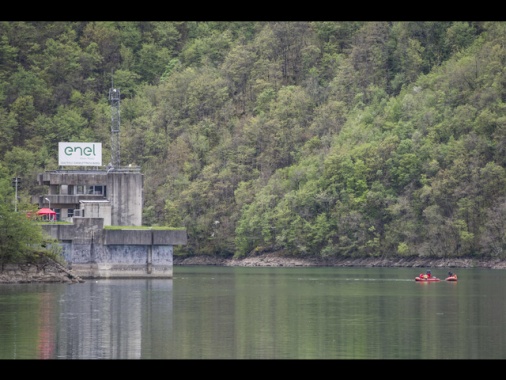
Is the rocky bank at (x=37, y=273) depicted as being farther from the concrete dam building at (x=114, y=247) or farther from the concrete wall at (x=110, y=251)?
the concrete dam building at (x=114, y=247)

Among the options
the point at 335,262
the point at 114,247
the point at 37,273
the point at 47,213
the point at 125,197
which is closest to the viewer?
the point at 37,273

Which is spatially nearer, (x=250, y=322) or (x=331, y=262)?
(x=250, y=322)

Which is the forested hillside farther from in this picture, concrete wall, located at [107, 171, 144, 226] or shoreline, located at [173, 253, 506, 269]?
concrete wall, located at [107, 171, 144, 226]

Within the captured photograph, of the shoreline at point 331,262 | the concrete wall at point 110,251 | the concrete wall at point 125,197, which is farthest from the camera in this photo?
the shoreline at point 331,262

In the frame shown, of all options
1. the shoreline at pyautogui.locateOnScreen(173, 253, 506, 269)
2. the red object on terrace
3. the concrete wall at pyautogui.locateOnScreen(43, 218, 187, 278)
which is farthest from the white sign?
the shoreline at pyautogui.locateOnScreen(173, 253, 506, 269)

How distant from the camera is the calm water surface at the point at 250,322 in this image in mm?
47719

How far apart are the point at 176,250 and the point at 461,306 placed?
107 metres

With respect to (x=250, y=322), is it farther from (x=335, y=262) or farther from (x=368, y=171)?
(x=368, y=171)

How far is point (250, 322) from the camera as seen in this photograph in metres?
60.2

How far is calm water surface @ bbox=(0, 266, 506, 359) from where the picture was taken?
157 feet

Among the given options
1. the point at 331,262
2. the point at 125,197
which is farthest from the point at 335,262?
the point at 125,197

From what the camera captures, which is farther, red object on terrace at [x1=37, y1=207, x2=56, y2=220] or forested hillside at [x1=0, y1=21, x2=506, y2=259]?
forested hillside at [x1=0, y1=21, x2=506, y2=259]

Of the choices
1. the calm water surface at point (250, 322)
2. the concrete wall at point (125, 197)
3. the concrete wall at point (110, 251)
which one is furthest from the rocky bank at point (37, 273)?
the concrete wall at point (125, 197)

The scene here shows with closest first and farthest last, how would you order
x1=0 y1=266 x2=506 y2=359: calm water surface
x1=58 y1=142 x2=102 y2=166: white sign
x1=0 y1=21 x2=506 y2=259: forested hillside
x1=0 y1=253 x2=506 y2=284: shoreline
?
x1=0 y1=266 x2=506 y2=359: calm water surface → x1=58 y1=142 x2=102 y2=166: white sign → x1=0 y1=253 x2=506 y2=284: shoreline → x1=0 y1=21 x2=506 y2=259: forested hillside
